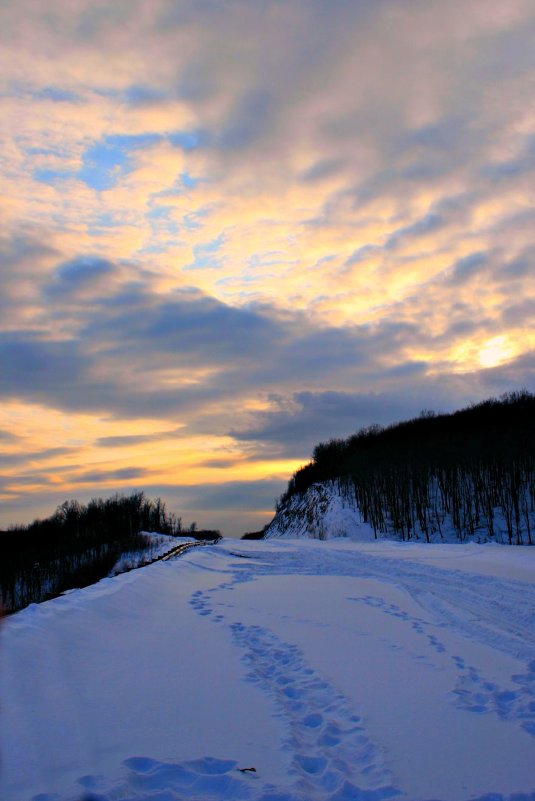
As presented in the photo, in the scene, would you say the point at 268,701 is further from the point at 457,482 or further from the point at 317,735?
the point at 457,482

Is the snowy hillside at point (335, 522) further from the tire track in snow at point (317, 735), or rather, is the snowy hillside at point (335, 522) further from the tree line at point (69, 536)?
the tire track in snow at point (317, 735)

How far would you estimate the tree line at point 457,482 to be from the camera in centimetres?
5722

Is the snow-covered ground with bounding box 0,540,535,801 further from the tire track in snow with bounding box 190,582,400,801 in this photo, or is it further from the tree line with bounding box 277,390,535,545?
the tree line with bounding box 277,390,535,545

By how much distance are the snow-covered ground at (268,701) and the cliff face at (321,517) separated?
55039 mm

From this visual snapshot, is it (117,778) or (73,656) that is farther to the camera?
(73,656)

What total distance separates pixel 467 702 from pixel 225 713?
2338mm

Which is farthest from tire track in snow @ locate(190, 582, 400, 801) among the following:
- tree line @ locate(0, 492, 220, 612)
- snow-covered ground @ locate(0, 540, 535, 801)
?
tree line @ locate(0, 492, 220, 612)

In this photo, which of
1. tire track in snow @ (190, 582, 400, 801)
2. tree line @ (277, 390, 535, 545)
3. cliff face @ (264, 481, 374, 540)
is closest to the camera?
tire track in snow @ (190, 582, 400, 801)

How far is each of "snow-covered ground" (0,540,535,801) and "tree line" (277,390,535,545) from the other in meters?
45.6

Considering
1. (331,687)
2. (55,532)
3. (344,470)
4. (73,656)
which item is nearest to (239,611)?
(73,656)

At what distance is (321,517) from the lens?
80562 mm

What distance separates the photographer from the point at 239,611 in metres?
11.6

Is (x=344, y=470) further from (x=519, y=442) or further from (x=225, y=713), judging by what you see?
(x=225, y=713)

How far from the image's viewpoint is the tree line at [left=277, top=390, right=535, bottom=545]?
5722 cm
